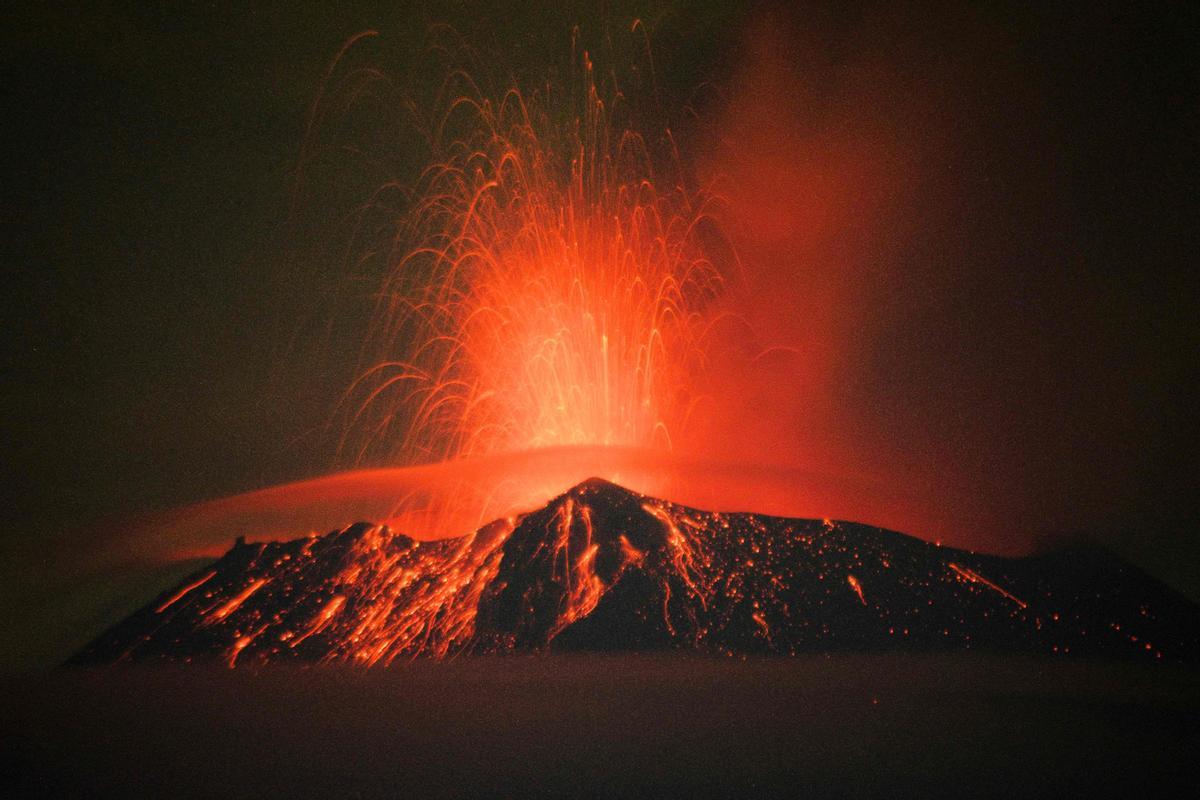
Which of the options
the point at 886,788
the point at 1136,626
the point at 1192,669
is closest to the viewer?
the point at 886,788

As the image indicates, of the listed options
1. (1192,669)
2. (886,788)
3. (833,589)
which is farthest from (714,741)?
(1192,669)

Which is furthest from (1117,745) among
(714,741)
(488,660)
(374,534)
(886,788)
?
(374,534)

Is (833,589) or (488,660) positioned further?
(833,589)

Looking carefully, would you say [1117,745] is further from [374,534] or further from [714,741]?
[374,534]

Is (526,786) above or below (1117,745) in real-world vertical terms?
below

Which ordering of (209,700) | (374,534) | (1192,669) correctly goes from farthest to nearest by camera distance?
1. (374,534)
2. (1192,669)
3. (209,700)

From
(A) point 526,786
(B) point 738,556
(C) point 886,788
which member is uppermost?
(B) point 738,556
